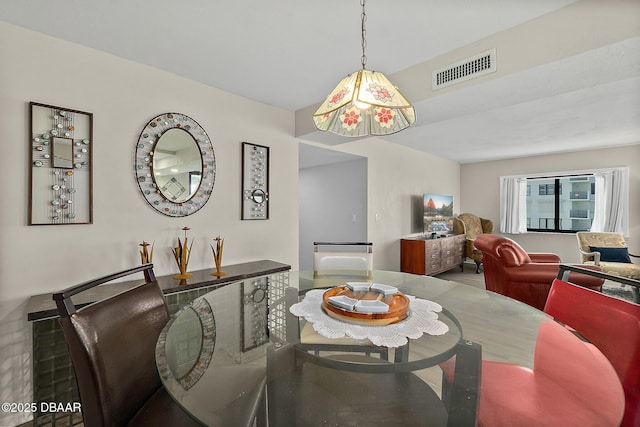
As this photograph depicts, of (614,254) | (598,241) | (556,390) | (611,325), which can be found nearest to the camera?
(556,390)

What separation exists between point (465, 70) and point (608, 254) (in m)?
4.22

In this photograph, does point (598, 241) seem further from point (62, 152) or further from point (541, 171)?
point (62, 152)

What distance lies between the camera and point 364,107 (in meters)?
1.32

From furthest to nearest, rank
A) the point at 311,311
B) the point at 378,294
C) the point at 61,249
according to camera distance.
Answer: the point at 61,249 → the point at 378,294 → the point at 311,311

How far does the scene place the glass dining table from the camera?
92 centimetres

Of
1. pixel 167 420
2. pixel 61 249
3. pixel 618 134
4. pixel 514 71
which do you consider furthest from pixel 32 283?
pixel 618 134

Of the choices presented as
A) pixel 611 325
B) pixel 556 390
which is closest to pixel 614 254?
pixel 611 325

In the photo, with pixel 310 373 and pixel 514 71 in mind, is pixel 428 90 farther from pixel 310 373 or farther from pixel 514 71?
pixel 310 373

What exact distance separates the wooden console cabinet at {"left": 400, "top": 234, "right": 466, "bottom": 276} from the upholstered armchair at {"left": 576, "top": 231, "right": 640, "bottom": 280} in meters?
1.91

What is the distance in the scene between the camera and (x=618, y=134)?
429 centimetres

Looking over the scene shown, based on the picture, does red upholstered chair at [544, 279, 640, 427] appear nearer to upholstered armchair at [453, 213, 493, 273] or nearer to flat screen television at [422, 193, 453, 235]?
flat screen television at [422, 193, 453, 235]

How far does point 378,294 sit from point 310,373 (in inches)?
20.2

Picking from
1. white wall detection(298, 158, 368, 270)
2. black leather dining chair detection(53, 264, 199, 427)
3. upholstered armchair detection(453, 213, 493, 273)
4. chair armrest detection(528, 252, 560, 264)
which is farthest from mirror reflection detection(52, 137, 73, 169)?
upholstered armchair detection(453, 213, 493, 273)

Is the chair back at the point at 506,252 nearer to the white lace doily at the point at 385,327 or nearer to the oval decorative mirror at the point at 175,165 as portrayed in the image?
the white lace doily at the point at 385,327
